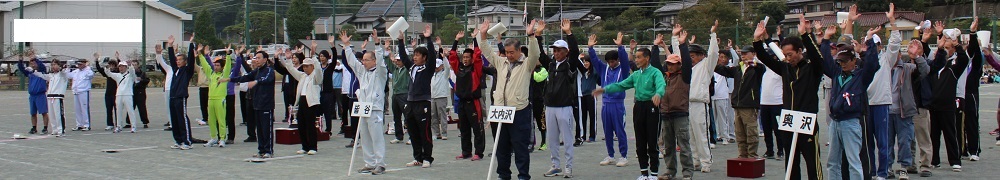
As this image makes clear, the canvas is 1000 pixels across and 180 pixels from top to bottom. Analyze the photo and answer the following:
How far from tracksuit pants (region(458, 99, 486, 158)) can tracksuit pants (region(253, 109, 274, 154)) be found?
260 cm

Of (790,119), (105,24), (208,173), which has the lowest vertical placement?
(208,173)

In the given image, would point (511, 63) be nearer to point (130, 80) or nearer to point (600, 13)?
point (130, 80)

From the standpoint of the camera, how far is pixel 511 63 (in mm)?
10273

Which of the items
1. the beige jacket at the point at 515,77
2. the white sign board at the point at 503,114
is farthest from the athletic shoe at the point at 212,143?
the white sign board at the point at 503,114

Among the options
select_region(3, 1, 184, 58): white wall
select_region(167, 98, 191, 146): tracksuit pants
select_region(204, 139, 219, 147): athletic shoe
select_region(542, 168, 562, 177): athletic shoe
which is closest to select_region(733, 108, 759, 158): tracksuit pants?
select_region(542, 168, 562, 177): athletic shoe

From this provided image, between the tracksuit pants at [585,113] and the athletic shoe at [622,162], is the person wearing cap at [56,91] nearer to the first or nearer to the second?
the tracksuit pants at [585,113]

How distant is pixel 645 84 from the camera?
10.0 m

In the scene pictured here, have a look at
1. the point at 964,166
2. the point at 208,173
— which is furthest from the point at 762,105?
the point at 208,173

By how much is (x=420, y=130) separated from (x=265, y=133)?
236cm

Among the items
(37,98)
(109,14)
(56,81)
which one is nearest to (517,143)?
(56,81)

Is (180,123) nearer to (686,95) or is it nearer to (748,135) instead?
(686,95)

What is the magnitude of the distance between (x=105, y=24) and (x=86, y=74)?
131 feet

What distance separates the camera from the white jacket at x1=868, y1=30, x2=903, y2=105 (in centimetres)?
917

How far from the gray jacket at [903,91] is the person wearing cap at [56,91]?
13693 millimetres
